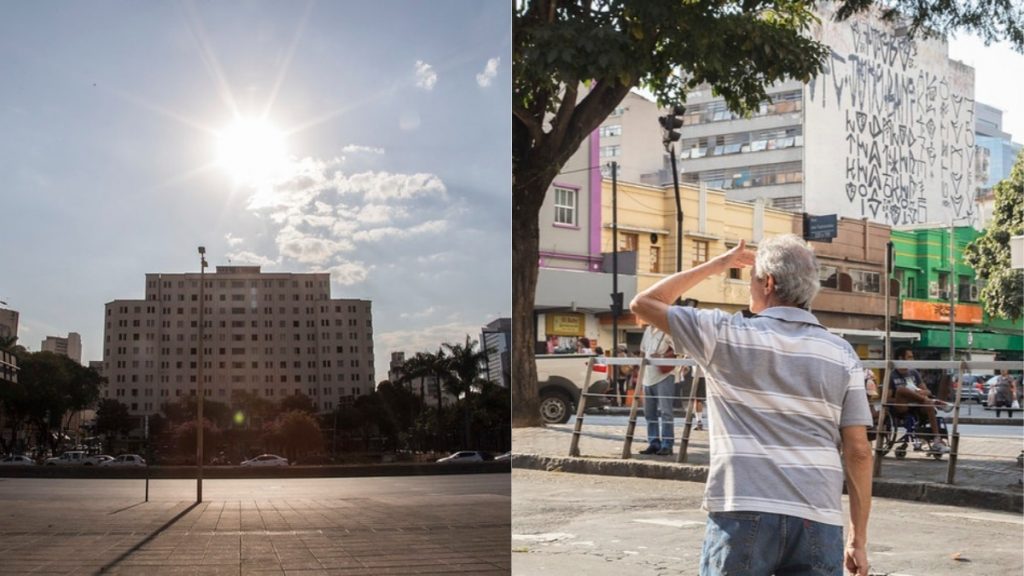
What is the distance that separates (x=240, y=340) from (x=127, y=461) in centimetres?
12

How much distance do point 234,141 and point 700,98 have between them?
2.32m

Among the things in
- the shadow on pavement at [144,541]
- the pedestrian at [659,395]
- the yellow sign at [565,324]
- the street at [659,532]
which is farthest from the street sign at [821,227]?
the shadow on pavement at [144,541]

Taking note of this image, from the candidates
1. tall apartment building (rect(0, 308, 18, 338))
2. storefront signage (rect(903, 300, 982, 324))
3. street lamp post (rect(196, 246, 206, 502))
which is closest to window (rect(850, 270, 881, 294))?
storefront signage (rect(903, 300, 982, 324))

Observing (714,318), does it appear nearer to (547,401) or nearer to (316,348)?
(316,348)

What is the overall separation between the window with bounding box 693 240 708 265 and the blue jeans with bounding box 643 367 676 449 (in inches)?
66.5

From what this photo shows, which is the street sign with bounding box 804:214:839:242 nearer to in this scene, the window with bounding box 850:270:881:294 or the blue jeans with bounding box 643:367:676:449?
the window with bounding box 850:270:881:294

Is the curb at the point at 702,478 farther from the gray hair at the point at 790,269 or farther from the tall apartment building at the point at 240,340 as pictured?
the tall apartment building at the point at 240,340

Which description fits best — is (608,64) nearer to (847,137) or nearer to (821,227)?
(821,227)

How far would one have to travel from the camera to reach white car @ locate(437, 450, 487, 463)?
1021 millimetres

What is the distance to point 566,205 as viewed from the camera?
2758mm

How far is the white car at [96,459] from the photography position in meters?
0.84

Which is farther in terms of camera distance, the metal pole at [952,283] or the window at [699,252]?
the metal pole at [952,283]

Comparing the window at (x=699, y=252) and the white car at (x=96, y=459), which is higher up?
the window at (x=699, y=252)

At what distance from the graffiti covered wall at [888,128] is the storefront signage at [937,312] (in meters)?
0.23
